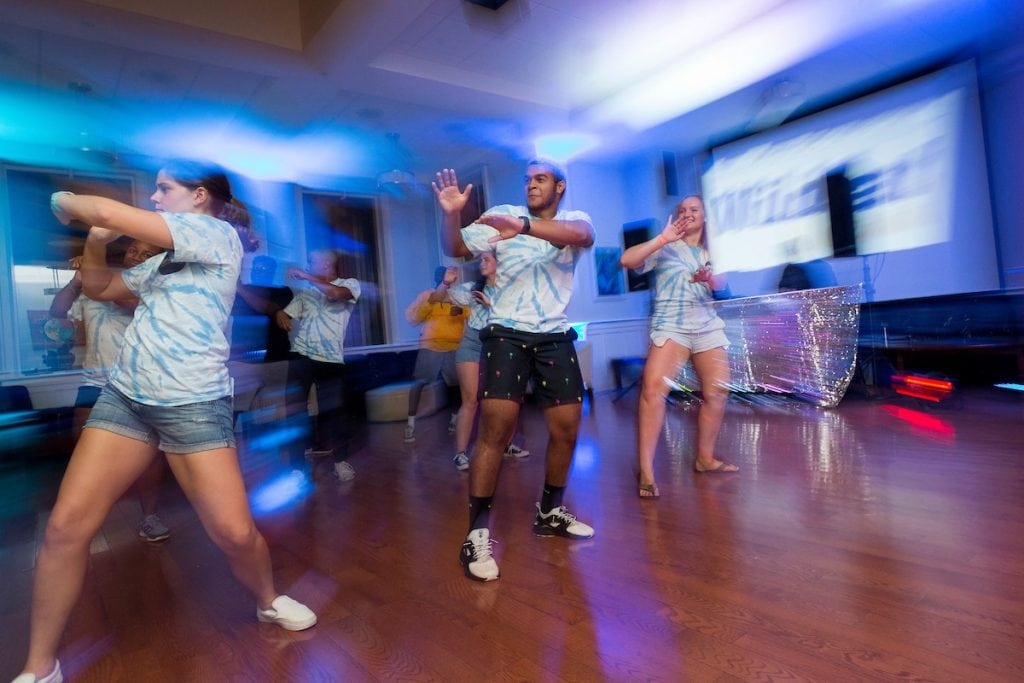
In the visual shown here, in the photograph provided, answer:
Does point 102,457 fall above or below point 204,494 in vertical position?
above

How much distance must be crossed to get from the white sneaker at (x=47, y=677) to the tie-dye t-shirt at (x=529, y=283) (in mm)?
→ 1404

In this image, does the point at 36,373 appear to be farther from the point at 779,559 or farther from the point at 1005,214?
the point at 1005,214

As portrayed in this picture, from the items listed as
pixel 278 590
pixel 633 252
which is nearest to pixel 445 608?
pixel 278 590

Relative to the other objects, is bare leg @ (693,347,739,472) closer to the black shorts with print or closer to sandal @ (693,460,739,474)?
sandal @ (693,460,739,474)

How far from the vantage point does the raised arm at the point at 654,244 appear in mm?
2328

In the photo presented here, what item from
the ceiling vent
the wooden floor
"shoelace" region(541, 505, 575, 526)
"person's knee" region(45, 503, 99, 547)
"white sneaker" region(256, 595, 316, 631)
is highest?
the ceiling vent

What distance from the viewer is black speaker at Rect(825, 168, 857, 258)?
602cm

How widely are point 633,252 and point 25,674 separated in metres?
2.19

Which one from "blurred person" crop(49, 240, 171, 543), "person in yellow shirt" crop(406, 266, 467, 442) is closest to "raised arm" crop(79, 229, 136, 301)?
"blurred person" crop(49, 240, 171, 543)

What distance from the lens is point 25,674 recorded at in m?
1.33

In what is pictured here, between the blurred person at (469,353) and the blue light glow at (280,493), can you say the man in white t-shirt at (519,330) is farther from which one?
the blue light glow at (280,493)

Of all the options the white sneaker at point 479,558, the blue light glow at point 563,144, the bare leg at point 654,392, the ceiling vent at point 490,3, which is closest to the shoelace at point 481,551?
the white sneaker at point 479,558

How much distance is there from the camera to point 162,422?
1380mm

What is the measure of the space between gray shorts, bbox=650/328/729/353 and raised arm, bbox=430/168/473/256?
1133 mm
